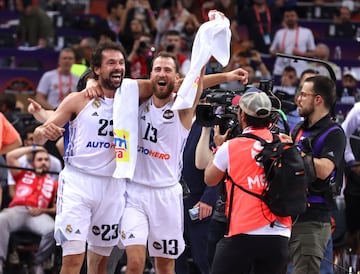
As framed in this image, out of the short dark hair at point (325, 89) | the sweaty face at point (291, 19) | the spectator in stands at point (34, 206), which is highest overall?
the sweaty face at point (291, 19)

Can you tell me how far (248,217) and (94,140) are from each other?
77.6 inches

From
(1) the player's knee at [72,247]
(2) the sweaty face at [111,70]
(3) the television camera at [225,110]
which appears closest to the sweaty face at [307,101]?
(3) the television camera at [225,110]

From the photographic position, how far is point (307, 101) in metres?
9.48

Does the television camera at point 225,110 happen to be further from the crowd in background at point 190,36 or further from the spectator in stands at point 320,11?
the spectator in stands at point 320,11

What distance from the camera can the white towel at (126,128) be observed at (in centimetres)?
905

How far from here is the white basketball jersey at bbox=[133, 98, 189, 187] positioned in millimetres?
9391

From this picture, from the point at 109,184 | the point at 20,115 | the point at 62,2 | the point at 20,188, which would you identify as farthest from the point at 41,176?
the point at 62,2

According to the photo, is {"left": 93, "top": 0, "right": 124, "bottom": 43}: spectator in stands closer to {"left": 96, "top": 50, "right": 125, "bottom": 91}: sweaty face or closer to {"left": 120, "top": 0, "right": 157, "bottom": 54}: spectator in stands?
{"left": 120, "top": 0, "right": 157, "bottom": 54}: spectator in stands

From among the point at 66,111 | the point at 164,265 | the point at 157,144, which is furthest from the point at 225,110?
the point at 164,265

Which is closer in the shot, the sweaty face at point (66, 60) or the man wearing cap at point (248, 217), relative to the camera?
the man wearing cap at point (248, 217)

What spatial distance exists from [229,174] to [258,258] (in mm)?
659

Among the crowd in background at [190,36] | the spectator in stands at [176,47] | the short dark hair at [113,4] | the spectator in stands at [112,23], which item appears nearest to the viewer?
the crowd in background at [190,36]

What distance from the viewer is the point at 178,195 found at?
955cm

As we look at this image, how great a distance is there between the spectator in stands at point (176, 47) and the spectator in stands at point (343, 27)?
3.50 meters
